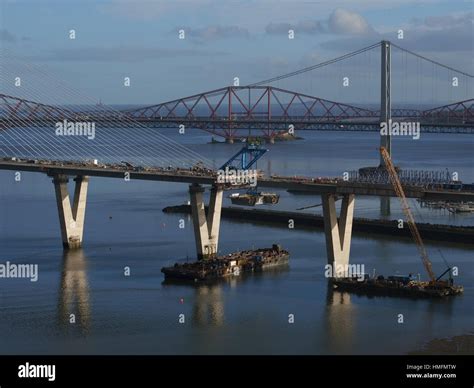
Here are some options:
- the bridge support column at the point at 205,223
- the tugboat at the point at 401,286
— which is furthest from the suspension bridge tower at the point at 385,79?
the tugboat at the point at 401,286

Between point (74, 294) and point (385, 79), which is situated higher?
point (385, 79)

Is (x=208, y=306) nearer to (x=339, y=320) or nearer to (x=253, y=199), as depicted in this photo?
(x=339, y=320)

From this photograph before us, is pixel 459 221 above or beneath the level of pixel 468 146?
beneath

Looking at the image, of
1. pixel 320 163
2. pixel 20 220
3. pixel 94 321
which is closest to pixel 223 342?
pixel 94 321

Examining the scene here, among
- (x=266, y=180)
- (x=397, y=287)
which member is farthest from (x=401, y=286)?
(x=266, y=180)

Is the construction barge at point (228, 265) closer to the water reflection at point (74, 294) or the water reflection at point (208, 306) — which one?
the water reflection at point (208, 306)

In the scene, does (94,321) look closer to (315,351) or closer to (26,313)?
(26,313)
